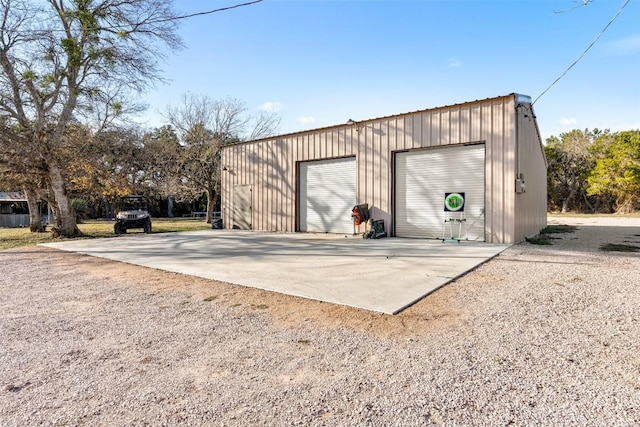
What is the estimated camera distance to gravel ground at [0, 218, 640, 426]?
5.84 feet

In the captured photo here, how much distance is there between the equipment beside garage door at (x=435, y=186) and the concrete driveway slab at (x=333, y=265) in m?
1.25

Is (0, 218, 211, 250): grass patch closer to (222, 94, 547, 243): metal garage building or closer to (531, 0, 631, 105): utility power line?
(222, 94, 547, 243): metal garage building

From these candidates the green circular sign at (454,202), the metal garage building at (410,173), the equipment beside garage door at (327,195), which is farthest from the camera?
the equipment beside garage door at (327,195)

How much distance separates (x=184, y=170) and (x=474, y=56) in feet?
59.7

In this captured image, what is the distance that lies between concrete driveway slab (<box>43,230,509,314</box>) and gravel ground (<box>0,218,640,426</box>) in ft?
1.16

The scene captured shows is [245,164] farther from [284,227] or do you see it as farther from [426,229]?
[426,229]

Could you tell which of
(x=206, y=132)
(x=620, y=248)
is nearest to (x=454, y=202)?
(x=620, y=248)

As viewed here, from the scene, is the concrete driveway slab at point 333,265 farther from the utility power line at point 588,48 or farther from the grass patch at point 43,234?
the utility power line at point 588,48

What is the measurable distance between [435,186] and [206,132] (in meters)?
16.7

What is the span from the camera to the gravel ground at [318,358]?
5.84ft

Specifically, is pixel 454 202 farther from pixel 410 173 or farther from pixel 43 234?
pixel 43 234

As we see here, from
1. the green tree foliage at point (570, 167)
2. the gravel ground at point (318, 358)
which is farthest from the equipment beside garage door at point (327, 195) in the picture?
the green tree foliage at point (570, 167)

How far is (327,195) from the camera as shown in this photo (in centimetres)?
1231

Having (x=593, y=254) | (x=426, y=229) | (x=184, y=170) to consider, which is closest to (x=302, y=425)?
(x=593, y=254)
